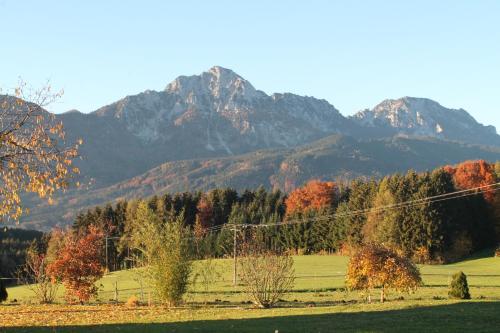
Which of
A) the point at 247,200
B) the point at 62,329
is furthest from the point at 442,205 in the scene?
the point at 62,329

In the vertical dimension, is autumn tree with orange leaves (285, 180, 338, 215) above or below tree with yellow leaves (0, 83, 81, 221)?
above

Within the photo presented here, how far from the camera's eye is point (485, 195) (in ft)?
316

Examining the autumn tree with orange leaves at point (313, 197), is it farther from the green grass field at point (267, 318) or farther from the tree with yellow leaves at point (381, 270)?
the tree with yellow leaves at point (381, 270)

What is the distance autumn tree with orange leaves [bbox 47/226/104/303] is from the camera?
39.8m

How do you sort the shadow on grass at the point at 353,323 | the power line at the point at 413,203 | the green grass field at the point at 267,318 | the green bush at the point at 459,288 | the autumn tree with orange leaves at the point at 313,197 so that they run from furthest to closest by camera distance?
the autumn tree with orange leaves at the point at 313,197, the power line at the point at 413,203, the green bush at the point at 459,288, the green grass field at the point at 267,318, the shadow on grass at the point at 353,323

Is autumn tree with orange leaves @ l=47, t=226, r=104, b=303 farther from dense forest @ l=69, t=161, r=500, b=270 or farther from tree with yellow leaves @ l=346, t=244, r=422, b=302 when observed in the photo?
dense forest @ l=69, t=161, r=500, b=270

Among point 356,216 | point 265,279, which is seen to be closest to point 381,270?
point 265,279

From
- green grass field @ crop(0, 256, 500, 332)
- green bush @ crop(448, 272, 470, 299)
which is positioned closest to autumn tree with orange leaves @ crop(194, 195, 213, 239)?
green grass field @ crop(0, 256, 500, 332)

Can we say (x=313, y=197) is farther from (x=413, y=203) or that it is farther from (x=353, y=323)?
(x=353, y=323)

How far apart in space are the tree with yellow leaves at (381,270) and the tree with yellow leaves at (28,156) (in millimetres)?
20348

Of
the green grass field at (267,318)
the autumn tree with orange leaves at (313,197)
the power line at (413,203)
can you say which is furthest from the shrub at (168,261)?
the autumn tree with orange leaves at (313,197)

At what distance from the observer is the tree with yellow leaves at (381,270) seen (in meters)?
33.2

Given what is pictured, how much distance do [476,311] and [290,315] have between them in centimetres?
784

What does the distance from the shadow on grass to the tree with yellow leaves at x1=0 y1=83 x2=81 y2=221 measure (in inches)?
289
